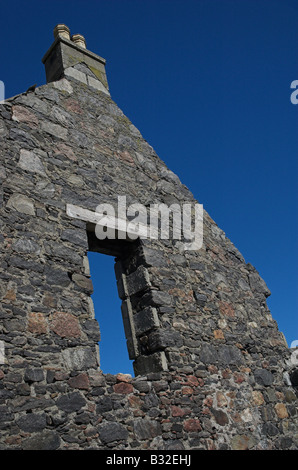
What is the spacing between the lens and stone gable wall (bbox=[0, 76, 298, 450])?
349cm

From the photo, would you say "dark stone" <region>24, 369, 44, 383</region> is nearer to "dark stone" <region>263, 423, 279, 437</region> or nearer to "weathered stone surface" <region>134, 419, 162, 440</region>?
"weathered stone surface" <region>134, 419, 162, 440</region>

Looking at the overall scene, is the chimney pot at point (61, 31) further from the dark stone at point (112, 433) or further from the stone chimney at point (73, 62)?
the dark stone at point (112, 433)

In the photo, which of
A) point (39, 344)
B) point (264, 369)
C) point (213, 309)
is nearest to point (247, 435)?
point (264, 369)

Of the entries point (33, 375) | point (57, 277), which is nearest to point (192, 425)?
point (33, 375)

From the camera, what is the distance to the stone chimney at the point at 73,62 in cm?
599

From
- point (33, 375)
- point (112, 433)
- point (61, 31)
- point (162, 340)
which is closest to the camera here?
point (33, 375)

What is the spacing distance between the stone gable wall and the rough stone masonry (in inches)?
0.5

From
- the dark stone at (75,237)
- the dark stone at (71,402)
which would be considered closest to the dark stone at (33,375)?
the dark stone at (71,402)

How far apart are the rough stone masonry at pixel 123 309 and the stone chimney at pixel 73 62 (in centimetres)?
2

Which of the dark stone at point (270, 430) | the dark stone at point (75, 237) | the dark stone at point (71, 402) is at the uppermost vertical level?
the dark stone at point (75, 237)

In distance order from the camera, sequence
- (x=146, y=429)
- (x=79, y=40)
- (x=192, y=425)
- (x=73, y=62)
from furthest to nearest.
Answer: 1. (x=79, y=40)
2. (x=73, y=62)
3. (x=192, y=425)
4. (x=146, y=429)

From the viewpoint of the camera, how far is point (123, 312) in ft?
16.1

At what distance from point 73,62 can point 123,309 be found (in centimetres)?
364

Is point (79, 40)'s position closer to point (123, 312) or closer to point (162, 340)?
point (123, 312)
